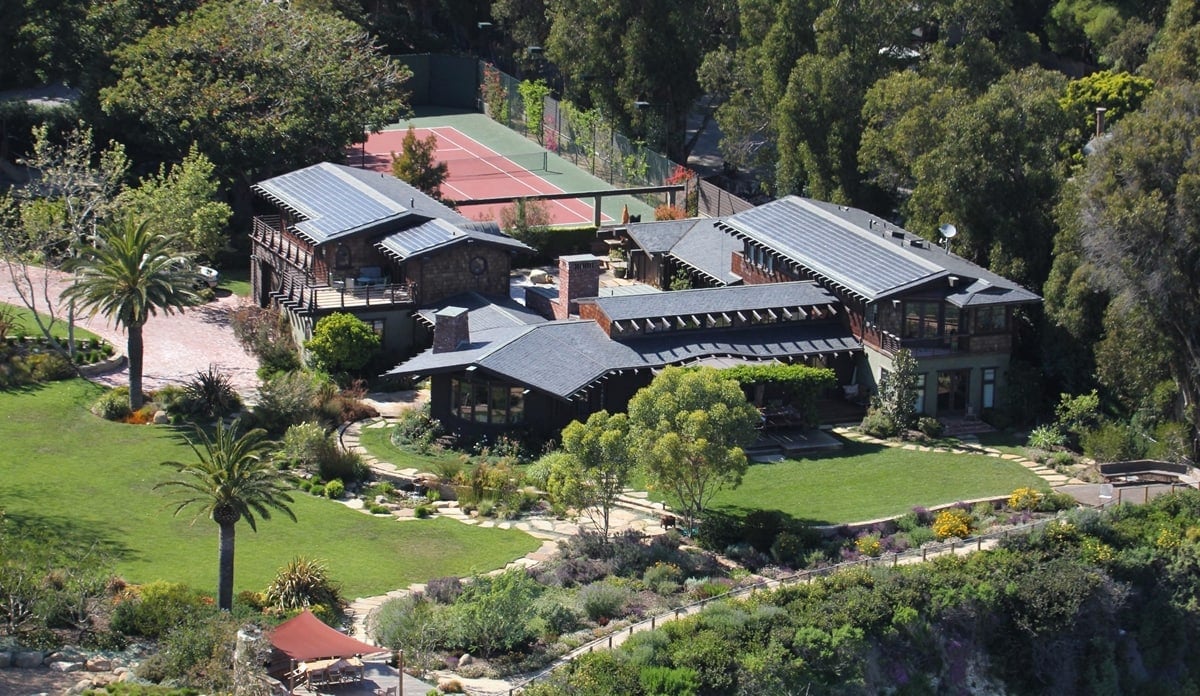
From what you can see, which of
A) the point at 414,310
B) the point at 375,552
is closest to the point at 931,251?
the point at 414,310

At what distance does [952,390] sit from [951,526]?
11.0 meters

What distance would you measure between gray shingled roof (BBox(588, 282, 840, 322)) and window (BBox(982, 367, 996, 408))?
19.8ft

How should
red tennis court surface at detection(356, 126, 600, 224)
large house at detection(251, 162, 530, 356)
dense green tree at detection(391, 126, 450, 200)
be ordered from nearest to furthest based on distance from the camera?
large house at detection(251, 162, 530, 356), dense green tree at detection(391, 126, 450, 200), red tennis court surface at detection(356, 126, 600, 224)

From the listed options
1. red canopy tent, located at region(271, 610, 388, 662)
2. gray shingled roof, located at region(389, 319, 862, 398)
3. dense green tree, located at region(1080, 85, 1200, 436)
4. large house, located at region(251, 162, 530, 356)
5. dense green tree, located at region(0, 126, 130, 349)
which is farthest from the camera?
large house, located at region(251, 162, 530, 356)

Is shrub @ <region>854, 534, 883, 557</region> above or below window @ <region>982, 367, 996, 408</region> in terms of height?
below

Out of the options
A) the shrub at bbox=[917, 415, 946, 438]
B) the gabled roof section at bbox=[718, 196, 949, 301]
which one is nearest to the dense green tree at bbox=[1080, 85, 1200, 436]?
the gabled roof section at bbox=[718, 196, 949, 301]

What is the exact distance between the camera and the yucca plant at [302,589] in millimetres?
48688

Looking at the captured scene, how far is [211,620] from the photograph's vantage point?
45.9 m

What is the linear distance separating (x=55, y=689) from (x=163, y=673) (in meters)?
2.50

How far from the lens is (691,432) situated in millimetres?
54062

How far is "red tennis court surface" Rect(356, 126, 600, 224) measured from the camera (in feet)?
296

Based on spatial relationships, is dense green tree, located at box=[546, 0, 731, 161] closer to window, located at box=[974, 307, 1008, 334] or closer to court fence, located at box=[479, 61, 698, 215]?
court fence, located at box=[479, 61, 698, 215]

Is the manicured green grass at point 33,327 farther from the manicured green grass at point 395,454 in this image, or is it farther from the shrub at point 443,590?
the shrub at point 443,590

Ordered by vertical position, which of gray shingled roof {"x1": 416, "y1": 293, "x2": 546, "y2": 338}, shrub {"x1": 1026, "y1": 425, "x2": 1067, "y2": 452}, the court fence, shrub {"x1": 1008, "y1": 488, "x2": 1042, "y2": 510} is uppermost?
the court fence
